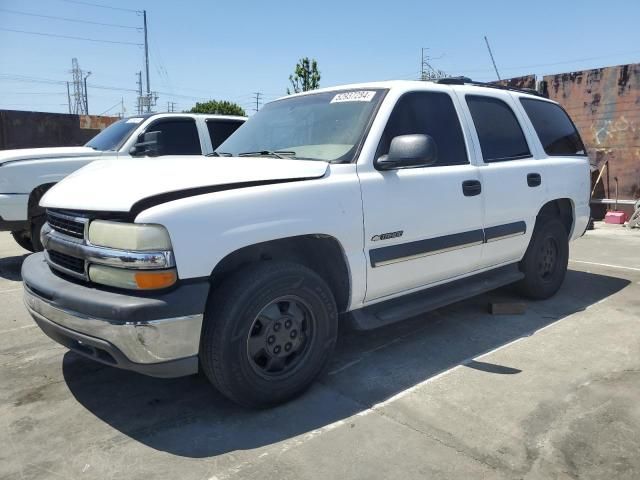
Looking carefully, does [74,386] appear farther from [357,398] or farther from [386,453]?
[386,453]

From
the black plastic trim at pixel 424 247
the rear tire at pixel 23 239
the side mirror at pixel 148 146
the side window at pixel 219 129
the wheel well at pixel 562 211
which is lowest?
the rear tire at pixel 23 239

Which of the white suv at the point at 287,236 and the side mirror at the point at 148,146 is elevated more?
the side mirror at the point at 148,146

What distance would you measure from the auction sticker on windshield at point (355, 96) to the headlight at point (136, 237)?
1.82m

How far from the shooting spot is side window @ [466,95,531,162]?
4371 millimetres

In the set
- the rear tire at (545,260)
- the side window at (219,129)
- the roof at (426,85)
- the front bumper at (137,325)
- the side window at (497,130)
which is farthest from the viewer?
the side window at (219,129)

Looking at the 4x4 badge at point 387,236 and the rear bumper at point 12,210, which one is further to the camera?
the rear bumper at point 12,210

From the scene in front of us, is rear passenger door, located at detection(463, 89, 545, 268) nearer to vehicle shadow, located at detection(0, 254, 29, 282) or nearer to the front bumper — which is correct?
the front bumper

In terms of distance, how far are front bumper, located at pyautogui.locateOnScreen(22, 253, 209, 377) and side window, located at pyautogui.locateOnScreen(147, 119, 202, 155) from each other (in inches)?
178

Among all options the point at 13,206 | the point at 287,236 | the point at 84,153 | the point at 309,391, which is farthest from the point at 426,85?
the point at 13,206

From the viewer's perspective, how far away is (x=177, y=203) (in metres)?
2.65

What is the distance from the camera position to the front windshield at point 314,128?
3.54m

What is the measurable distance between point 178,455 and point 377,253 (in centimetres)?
164

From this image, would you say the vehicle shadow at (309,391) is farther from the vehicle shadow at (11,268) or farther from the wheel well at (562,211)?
the vehicle shadow at (11,268)

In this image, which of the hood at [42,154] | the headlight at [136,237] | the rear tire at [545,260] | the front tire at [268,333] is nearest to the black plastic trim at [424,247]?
the front tire at [268,333]
